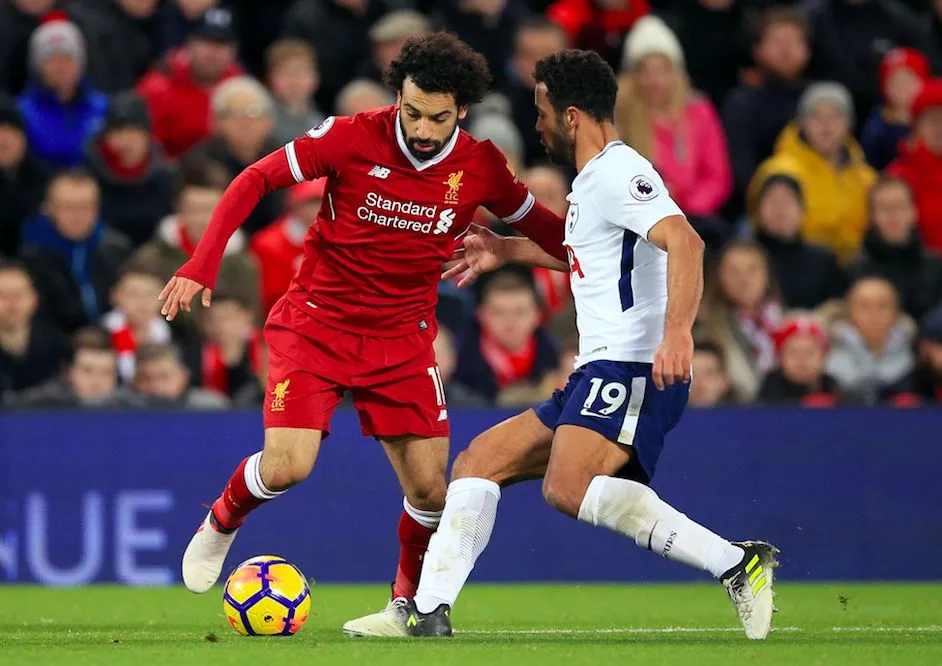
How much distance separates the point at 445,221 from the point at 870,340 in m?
5.13

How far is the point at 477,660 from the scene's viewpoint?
20.7ft

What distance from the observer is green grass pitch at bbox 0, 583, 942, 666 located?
254 inches

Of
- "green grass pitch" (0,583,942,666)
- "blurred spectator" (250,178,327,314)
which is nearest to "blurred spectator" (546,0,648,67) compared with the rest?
"blurred spectator" (250,178,327,314)

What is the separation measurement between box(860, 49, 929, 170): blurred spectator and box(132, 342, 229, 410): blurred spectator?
6.06m

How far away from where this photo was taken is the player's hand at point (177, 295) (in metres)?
6.91

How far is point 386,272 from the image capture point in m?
7.71

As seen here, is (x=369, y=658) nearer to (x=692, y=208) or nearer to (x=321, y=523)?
(x=321, y=523)

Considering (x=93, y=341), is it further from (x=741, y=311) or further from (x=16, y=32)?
(x=741, y=311)

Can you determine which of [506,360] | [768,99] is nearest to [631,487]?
[506,360]

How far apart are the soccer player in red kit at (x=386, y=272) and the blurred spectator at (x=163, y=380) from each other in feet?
10.2

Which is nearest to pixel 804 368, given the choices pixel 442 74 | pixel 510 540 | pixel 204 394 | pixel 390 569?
pixel 510 540

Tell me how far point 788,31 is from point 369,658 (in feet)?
28.6

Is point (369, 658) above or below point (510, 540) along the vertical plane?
above

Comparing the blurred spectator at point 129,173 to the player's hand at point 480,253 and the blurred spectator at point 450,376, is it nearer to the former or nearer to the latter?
the blurred spectator at point 450,376
